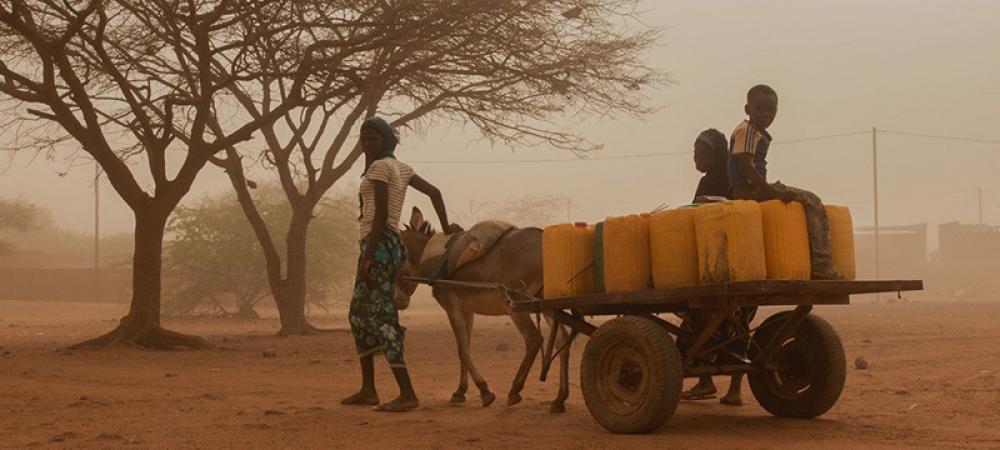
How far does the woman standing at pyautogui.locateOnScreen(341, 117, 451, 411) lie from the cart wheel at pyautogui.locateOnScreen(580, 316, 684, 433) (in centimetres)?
174

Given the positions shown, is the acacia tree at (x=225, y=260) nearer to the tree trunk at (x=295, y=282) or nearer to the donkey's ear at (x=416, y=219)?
the tree trunk at (x=295, y=282)

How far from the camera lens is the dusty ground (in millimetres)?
7129

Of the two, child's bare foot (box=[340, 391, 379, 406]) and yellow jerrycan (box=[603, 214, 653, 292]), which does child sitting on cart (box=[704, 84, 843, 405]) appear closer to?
yellow jerrycan (box=[603, 214, 653, 292])

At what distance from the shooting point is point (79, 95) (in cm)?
1644

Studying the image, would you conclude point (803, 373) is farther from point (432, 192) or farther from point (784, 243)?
point (432, 192)

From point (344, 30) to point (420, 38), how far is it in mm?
1646

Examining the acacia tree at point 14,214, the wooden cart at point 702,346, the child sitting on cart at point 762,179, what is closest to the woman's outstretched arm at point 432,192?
the wooden cart at point 702,346

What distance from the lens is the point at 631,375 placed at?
741 cm

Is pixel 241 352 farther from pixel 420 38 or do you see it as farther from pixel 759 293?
pixel 759 293

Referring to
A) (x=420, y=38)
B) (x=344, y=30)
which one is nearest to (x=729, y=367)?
(x=420, y=38)

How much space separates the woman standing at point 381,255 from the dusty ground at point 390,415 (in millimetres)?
440

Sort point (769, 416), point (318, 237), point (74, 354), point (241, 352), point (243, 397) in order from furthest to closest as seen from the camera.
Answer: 1. point (318, 237)
2. point (241, 352)
3. point (74, 354)
4. point (243, 397)
5. point (769, 416)

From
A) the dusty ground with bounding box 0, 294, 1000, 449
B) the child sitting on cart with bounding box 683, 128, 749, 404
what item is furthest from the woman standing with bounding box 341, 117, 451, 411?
the child sitting on cart with bounding box 683, 128, 749, 404

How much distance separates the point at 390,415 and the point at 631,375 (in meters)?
1.95
